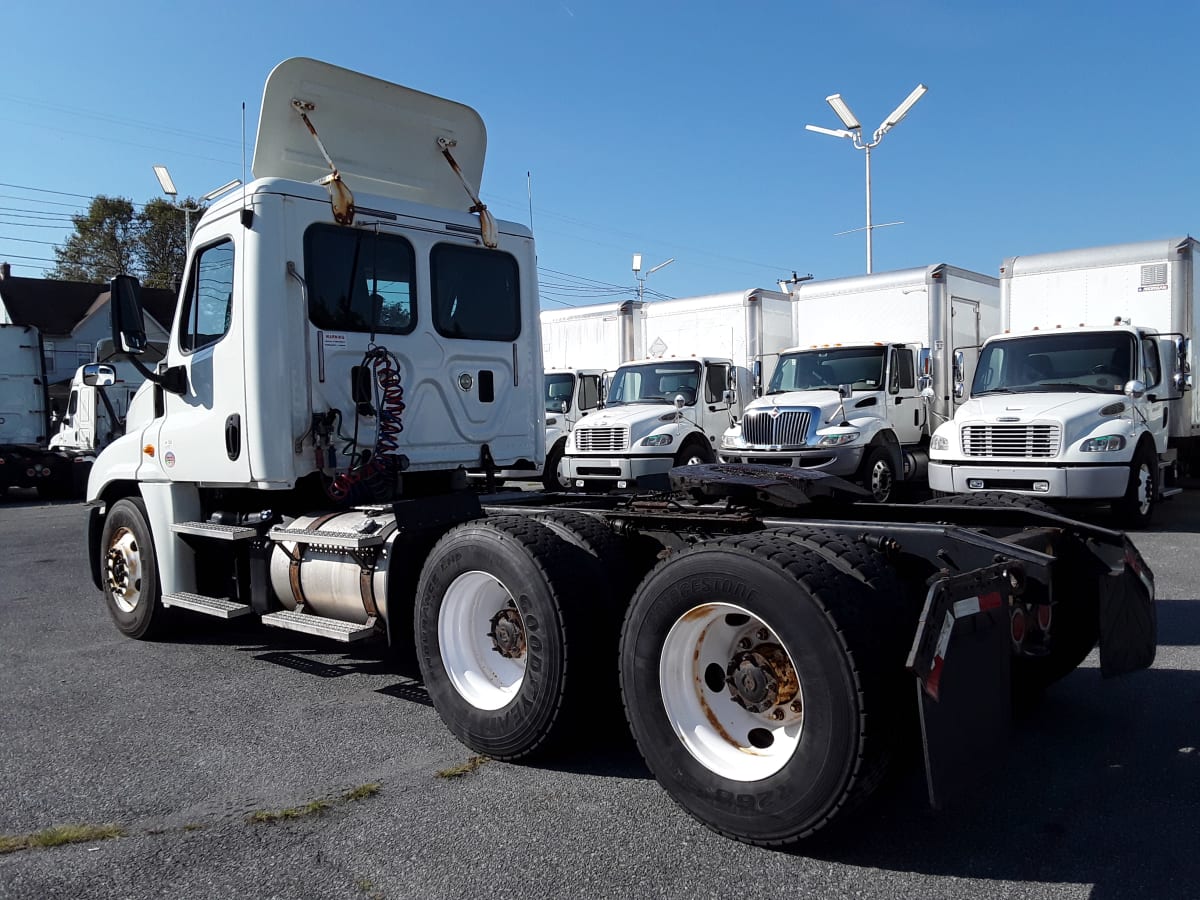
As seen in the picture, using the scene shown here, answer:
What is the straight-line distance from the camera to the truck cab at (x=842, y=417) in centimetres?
1331

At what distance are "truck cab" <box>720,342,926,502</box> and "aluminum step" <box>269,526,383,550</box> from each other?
8879 mm

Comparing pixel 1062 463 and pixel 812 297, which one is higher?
pixel 812 297

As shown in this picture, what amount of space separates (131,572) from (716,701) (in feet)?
16.1

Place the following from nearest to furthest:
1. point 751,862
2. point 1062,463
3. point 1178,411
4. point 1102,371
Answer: point 751,862
point 1062,463
point 1102,371
point 1178,411

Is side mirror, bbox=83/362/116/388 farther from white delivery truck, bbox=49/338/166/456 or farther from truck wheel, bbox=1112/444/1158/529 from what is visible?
white delivery truck, bbox=49/338/166/456

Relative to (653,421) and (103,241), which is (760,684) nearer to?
(653,421)

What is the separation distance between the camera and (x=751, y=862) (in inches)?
128

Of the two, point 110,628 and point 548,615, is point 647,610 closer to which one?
point 548,615

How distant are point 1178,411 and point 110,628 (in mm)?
12477

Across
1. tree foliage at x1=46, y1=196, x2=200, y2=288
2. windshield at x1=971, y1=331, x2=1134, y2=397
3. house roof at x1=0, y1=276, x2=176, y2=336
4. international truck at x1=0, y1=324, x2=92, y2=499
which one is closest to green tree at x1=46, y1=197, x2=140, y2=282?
tree foliage at x1=46, y1=196, x2=200, y2=288

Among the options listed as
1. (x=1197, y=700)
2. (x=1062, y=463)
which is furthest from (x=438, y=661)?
(x=1062, y=463)

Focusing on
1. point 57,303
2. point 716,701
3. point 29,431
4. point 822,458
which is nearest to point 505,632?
point 716,701

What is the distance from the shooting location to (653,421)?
591 inches

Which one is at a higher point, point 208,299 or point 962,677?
point 208,299
